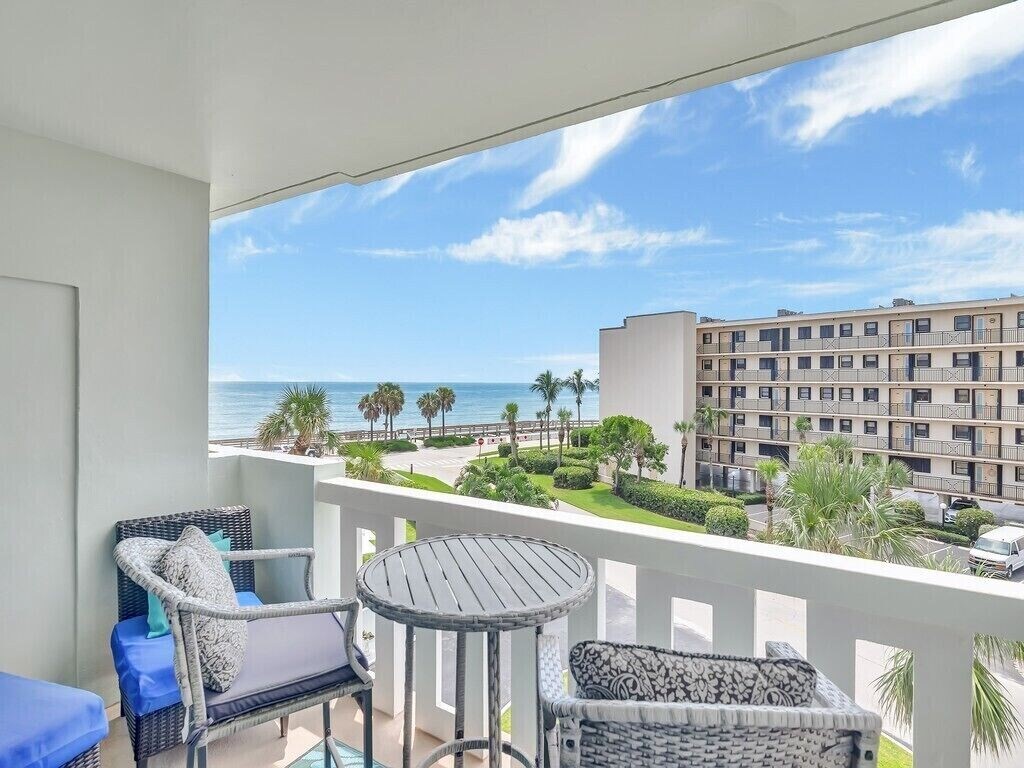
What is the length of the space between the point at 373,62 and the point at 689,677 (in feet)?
6.16

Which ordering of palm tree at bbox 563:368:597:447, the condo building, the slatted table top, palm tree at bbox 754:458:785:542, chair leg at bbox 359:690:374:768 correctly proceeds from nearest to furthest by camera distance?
the slatted table top, chair leg at bbox 359:690:374:768, the condo building, palm tree at bbox 754:458:785:542, palm tree at bbox 563:368:597:447

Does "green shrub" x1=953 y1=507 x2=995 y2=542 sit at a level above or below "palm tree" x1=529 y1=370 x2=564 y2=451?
below

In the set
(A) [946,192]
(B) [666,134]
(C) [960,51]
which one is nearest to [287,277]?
(B) [666,134]

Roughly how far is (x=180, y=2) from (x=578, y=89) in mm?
1198

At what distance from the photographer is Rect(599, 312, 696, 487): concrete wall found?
6.39 m

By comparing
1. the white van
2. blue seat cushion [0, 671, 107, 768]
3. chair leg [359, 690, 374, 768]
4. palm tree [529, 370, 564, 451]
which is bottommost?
chair leg [359, 690, 374, 768]

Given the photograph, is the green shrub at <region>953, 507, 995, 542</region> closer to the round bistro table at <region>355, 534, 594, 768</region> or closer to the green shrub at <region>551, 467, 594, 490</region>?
the round bistro table at <region>355, 534, 594, 768</region>

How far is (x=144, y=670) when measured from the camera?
1806 millimetres

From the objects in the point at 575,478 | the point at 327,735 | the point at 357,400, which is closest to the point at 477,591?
the point at 327,735

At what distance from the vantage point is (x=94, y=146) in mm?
2213

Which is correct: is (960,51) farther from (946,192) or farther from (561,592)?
(946,192)

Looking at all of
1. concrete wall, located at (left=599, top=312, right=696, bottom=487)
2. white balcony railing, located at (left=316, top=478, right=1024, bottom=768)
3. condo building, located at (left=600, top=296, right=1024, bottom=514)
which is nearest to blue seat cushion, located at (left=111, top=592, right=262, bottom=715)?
white balcony railing, located at (left=316, top=478, right=1024, bottom=768)

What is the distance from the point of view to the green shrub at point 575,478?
6957mm

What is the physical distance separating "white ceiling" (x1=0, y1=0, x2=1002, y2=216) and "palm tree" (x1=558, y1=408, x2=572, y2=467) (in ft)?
19.9
